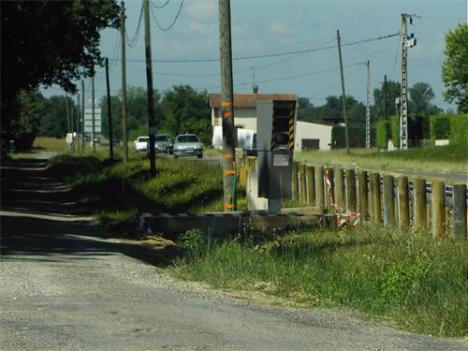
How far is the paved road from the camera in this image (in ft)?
24.0

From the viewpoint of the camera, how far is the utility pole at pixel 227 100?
20.1 meters

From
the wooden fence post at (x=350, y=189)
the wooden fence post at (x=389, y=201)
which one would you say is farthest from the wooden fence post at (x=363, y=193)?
the wooden fence post at (x=389, y=201)

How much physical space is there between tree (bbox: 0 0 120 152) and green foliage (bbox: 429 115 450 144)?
3810 cm

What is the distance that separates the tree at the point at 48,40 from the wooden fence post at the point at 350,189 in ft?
29.5

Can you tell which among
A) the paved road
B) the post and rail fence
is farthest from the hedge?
the paved road

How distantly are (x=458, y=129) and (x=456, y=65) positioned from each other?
2032cm

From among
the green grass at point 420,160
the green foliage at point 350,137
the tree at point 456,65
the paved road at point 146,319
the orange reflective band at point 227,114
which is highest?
the tree at point 456,65

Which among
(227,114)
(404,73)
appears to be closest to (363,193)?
(227,114)

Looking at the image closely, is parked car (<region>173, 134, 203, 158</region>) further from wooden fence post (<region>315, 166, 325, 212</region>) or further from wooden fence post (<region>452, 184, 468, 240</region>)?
wooden fence post (<region>452, 184, 468, 240</region>)

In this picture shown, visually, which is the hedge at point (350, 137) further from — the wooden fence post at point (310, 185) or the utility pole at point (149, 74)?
the wooden fence post at point (310, 185)

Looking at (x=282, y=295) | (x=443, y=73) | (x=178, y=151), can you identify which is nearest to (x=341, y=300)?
(x=282, y=295)

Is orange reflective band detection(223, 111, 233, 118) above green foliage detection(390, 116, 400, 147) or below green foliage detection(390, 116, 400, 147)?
below

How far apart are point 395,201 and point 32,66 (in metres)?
12.7

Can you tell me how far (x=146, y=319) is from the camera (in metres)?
8.09
